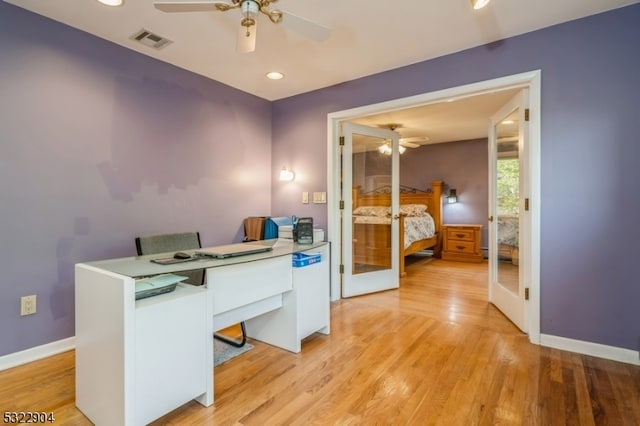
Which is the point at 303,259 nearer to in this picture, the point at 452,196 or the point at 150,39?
the point at 150,39

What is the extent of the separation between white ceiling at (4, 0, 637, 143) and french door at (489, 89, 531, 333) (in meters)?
0.53

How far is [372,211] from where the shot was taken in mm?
3816

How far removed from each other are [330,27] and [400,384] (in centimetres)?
245

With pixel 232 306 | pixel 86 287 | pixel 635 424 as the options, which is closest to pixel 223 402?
pixel 232 306

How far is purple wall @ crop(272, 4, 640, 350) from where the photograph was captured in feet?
6.85

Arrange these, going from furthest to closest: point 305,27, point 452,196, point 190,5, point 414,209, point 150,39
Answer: point 452,196 < point 414,209 < point 150,39 < point 305,27 < point 190,5

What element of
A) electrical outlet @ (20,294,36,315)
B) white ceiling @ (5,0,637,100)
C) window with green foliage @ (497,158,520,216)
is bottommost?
electrical outlet @ (20,294,36,315)

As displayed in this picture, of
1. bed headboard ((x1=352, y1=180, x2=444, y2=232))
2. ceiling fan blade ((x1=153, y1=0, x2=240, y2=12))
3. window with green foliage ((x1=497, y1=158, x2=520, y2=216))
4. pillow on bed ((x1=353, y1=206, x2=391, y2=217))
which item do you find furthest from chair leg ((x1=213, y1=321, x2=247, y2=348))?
bed headboard ((x1=352, y1=180, x2=444, y2=232))

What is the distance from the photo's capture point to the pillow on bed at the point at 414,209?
5.79 meters

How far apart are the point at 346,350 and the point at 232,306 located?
0.94 m

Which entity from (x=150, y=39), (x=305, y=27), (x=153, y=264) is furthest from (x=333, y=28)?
(x=153, y=264)

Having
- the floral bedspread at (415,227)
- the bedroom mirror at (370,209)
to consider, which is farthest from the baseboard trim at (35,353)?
the floral bedspread at (415,227)

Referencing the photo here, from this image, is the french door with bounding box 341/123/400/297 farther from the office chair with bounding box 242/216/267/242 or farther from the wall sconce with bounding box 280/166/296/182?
the office chair with bounding box 242/216/267/242

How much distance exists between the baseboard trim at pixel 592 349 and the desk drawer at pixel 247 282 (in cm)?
195
